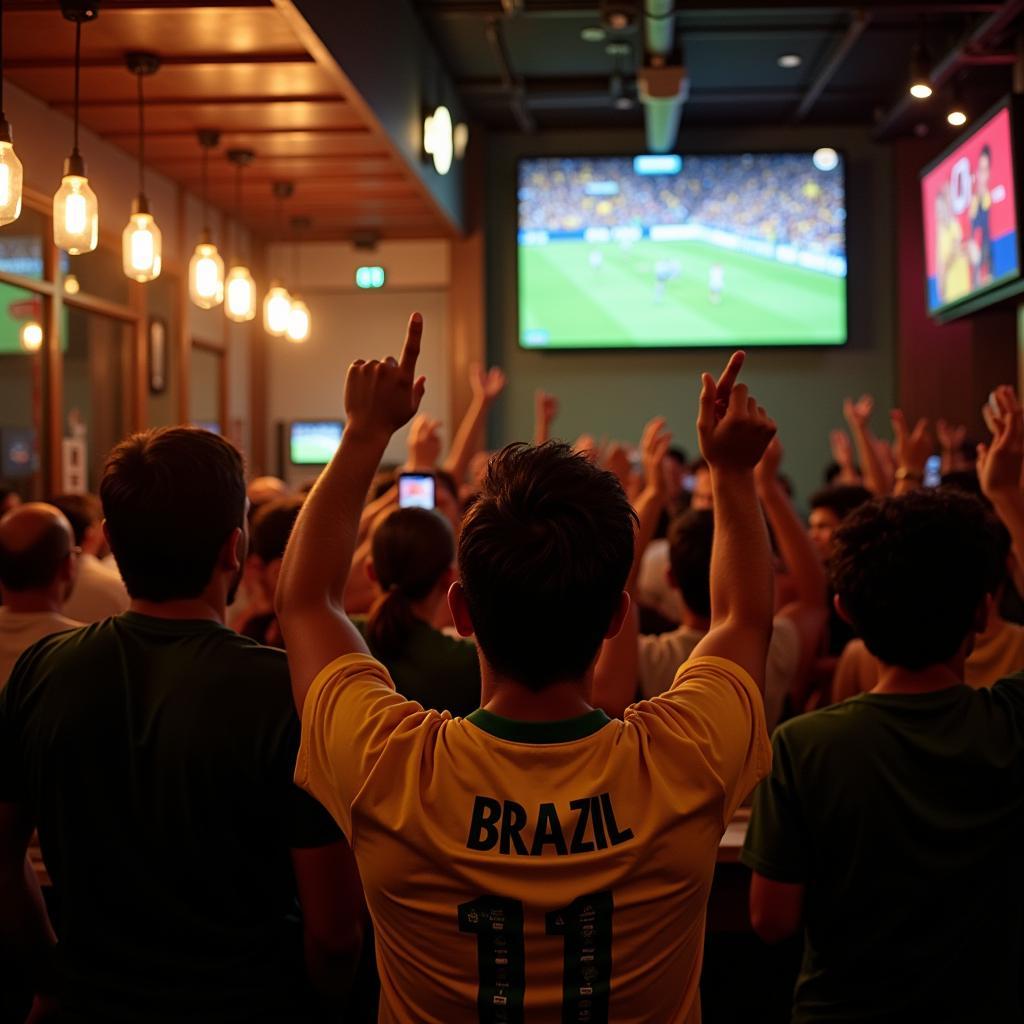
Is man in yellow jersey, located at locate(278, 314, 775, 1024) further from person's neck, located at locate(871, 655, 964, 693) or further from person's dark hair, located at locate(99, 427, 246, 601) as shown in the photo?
person's neck, located at locate(871, 655, 964, 693)

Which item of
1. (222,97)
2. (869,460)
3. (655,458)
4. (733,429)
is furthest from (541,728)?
(222,97)

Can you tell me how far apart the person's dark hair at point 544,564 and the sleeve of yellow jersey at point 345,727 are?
0.39ft

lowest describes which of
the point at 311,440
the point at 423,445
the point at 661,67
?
the point at 423,445

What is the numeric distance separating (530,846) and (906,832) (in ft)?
2.34

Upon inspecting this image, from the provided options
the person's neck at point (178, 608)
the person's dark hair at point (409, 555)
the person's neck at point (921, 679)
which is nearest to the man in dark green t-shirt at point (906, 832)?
the person's neck at point (921, 679)

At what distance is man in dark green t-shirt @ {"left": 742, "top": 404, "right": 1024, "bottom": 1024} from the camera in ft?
5.27

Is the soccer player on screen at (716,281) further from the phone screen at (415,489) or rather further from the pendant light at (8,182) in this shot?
the pendant light at (8,182)

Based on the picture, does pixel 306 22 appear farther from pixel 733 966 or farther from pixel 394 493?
pixel 733 966

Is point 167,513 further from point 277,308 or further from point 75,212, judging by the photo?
point 277,308

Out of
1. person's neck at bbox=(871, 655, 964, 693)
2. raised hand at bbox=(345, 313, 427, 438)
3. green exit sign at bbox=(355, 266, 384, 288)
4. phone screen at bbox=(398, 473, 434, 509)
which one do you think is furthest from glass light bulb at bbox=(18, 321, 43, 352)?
person's neck at bbox=(871, 655, 964, 693)

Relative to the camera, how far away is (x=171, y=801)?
4.89ft

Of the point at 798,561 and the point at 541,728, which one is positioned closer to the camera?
the point at 541,728

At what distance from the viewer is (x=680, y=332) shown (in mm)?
9492

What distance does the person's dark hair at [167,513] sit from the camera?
5.23 ft
